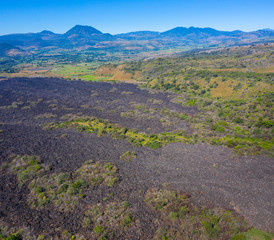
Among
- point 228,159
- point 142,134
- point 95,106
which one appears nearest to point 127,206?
point 228,159

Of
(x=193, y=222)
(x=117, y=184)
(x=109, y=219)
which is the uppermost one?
(x=109, y=219)

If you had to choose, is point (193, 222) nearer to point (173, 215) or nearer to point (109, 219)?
point (173, 215)

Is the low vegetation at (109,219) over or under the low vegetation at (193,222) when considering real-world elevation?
over

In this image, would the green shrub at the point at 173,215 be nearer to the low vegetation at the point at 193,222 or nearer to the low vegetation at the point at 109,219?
the low vegetation at the point at 193,222

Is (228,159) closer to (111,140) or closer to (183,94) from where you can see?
(111,140)

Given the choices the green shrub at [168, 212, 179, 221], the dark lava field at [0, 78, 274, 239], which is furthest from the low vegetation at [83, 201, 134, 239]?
the green shrub at [168, 212, 179, 221]

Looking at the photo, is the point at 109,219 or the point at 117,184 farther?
the point at 117,184

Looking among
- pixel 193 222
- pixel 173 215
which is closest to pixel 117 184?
pixel 173 215

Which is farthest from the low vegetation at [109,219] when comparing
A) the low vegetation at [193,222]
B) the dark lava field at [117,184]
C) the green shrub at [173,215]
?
the green shrub at [173,215]

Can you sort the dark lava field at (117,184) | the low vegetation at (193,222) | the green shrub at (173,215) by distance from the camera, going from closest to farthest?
the low vegetation at (193,222), the dark lava field at (117,184), the green shrub at (173,215)
